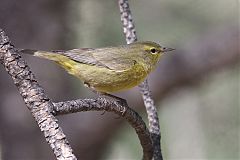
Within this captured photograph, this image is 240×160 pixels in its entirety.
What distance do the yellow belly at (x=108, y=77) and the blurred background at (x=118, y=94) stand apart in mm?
1443

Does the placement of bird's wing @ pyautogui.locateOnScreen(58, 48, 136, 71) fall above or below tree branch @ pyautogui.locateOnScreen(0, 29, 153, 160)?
above

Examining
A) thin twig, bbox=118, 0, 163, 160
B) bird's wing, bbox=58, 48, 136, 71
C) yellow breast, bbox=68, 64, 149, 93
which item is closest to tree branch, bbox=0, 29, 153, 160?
thin twig, bbox=118, 0, 163, 160

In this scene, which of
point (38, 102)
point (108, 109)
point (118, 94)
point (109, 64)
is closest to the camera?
point (38, 102)

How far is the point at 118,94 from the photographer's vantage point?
5.52m

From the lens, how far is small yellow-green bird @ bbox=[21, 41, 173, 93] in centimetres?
383

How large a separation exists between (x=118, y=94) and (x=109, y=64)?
56.9 inches

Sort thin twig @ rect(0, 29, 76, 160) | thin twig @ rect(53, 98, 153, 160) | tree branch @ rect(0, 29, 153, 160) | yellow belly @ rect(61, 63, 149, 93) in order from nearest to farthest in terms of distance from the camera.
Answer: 1. tree branch @ rect(0, 29, 153, 160)
2. thin twig @ rect(0, 29, 76, 160)
3. thin twig @ rect(53, 98, 153, 160)
4. yellow belly @ rect(61, 63, 149, 93)

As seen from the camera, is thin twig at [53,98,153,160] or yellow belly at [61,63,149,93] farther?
yellow belly at [61,63,149,93]

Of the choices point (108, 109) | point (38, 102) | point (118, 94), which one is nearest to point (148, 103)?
point (108, 109)

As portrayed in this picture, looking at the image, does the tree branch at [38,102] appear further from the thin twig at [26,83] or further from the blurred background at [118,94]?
the blurred background at [118,94]

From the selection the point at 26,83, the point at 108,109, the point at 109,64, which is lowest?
the point at 108,109

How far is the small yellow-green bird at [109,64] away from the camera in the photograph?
12.6ft

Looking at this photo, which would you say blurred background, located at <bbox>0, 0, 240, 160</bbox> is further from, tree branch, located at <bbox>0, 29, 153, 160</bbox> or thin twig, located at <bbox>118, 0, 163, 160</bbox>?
tree branch, located at <bbox>0, 29, 153, 160</bbox>

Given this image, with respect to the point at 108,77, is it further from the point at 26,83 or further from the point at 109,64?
the point at 26,83
